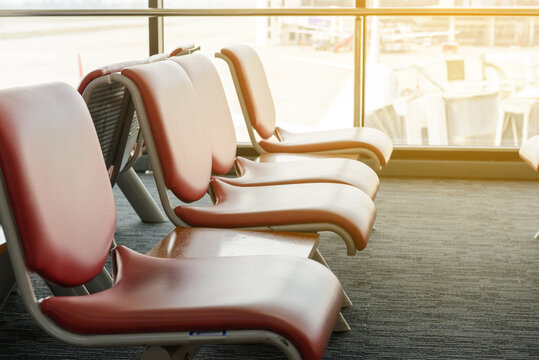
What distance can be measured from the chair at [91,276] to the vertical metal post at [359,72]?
295 cm

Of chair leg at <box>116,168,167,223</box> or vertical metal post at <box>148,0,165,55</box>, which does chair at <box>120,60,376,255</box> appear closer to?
chair leg at <box>116,168,167,223</box>

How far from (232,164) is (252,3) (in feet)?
7.89

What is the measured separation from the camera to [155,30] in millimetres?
4848

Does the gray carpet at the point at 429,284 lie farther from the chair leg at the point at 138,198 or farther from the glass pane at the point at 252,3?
the glass pane at the point at 252,3

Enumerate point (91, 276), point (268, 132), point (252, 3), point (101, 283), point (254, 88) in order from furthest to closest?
1. point (252, 3)
2. point (268, 132)
3. point (254, 88)
4. point (101, 283)
5. point (91, 276)

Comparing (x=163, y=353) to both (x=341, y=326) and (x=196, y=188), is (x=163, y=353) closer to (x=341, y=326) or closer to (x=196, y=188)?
(x=196, y=188)

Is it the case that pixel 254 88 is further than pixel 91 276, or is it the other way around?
pixel 254 88

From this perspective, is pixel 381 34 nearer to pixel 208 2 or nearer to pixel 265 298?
pixel 208 2

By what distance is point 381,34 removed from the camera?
4.79m

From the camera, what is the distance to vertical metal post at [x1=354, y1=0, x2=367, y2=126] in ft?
14.8

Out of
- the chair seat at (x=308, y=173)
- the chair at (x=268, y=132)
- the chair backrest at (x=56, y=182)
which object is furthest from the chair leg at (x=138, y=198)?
the chair backrest at (x=56, y=182)

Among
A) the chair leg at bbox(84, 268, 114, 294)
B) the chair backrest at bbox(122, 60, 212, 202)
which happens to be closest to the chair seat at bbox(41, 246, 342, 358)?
the chair backrest at bbox(122, 60, 212, 202)

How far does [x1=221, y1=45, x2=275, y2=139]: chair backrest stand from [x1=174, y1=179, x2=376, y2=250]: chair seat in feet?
2.72

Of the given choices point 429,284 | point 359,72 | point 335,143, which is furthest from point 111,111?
point 359,72
